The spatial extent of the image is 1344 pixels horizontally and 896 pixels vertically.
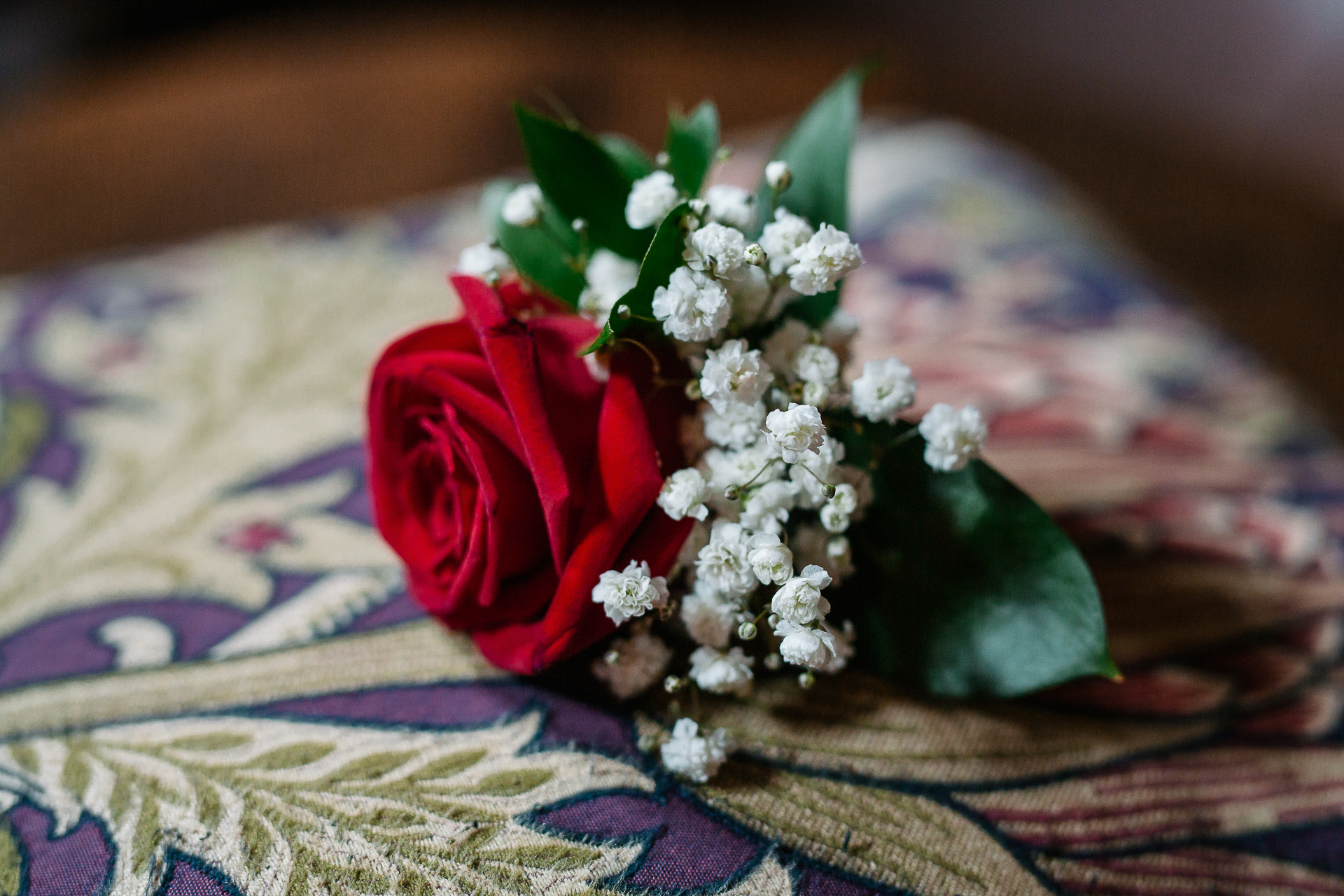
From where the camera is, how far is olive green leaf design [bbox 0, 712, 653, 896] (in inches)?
12.4

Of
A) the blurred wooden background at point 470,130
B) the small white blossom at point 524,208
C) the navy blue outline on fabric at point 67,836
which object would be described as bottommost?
the navy blue outline on fabric at point 67,836

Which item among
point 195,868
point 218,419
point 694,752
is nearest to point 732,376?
point 694,752

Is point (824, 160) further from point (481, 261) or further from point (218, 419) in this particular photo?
point (218, 419)

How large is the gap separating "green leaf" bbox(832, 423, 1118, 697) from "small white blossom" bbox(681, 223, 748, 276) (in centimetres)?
8

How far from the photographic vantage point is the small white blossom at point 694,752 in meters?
0.33

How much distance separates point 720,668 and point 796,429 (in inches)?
3.6

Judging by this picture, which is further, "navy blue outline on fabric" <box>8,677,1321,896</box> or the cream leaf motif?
the cream leaf motif

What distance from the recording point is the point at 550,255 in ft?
1.24

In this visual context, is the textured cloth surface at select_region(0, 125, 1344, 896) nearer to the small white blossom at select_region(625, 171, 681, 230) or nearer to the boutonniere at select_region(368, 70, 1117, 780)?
the boutonniere at select_region(368, 70, 1117, 780)

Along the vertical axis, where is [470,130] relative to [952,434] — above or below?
above

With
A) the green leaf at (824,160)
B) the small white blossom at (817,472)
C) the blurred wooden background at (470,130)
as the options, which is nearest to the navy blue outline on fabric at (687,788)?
the small white blossom at (817,472)

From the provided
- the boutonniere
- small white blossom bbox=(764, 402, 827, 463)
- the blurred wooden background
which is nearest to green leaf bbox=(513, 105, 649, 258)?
the boutonniere

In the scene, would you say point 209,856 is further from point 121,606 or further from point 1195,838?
point 1195,838

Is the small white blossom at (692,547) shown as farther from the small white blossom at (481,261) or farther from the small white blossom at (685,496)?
the small white blossom at (481,261)
